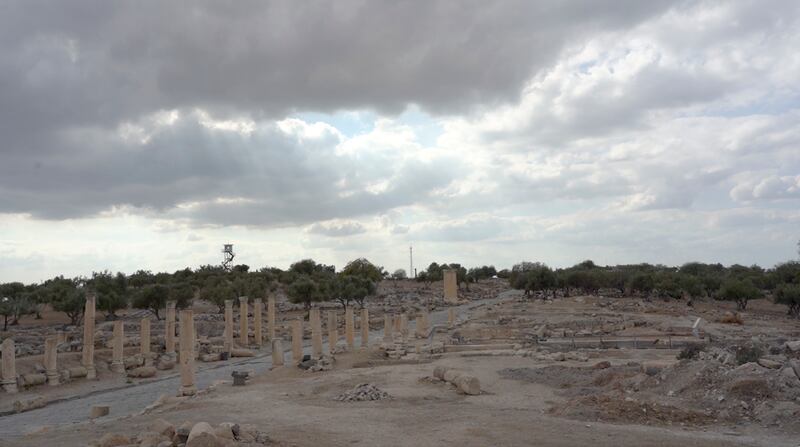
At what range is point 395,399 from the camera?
53.0 feet

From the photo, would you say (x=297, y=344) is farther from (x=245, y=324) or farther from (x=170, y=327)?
(x=245, y=324)

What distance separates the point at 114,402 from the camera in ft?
69.4

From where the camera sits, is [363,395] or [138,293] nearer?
Answer: [363,395]

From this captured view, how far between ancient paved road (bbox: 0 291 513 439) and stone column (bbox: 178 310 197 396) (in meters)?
1.58

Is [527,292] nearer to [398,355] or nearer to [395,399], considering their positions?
[398,355]

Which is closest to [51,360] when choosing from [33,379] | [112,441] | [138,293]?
[33,379]

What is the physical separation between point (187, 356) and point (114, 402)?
3798 millimetres

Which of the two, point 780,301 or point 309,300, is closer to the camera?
point 780,301

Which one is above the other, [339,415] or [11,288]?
[11,288]

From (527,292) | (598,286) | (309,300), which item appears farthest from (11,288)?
(598,286)

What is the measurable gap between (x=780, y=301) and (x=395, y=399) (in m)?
44.9

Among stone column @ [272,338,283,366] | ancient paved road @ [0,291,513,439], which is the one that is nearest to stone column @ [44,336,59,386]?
ancient paved road @ [0,291,513,439]

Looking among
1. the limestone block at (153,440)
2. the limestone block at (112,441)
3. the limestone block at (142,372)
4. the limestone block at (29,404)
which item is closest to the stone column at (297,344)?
the limestone block at (142,372)

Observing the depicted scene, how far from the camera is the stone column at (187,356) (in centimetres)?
1936
